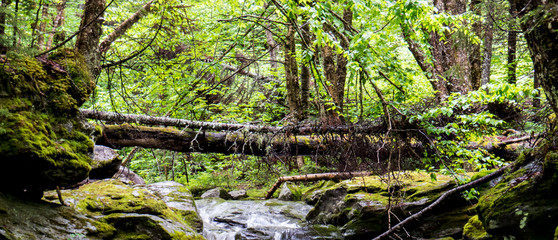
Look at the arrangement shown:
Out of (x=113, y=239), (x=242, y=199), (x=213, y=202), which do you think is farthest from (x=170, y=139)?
(x=242, y=199)

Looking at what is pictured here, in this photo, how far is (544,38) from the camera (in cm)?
291

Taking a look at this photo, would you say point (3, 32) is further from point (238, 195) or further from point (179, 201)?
point (238, 195)

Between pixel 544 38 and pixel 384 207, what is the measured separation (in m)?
4.59

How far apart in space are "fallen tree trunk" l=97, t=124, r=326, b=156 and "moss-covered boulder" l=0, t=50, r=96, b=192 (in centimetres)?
258

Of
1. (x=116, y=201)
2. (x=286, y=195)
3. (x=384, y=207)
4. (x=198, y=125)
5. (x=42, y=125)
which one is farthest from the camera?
(x=286, y=195)

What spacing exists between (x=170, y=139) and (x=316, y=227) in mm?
4065

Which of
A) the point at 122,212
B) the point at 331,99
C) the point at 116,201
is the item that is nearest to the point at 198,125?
the point at 116,201

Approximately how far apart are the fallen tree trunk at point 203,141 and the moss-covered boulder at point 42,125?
2.58 metres

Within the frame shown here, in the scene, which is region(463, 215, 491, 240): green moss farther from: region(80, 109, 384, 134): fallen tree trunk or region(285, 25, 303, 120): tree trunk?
region(285, 25, 303, 120): tree trunk

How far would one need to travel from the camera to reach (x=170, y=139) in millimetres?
6918

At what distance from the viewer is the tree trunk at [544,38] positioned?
2814 millimetres

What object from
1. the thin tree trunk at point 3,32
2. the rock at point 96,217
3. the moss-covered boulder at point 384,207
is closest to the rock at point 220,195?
the moss-covered boulder at point 384,207

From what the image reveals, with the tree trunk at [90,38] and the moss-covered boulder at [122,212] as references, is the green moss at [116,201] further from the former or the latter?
the tree trunk at [90,38]

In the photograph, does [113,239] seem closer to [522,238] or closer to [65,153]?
[65,153]
